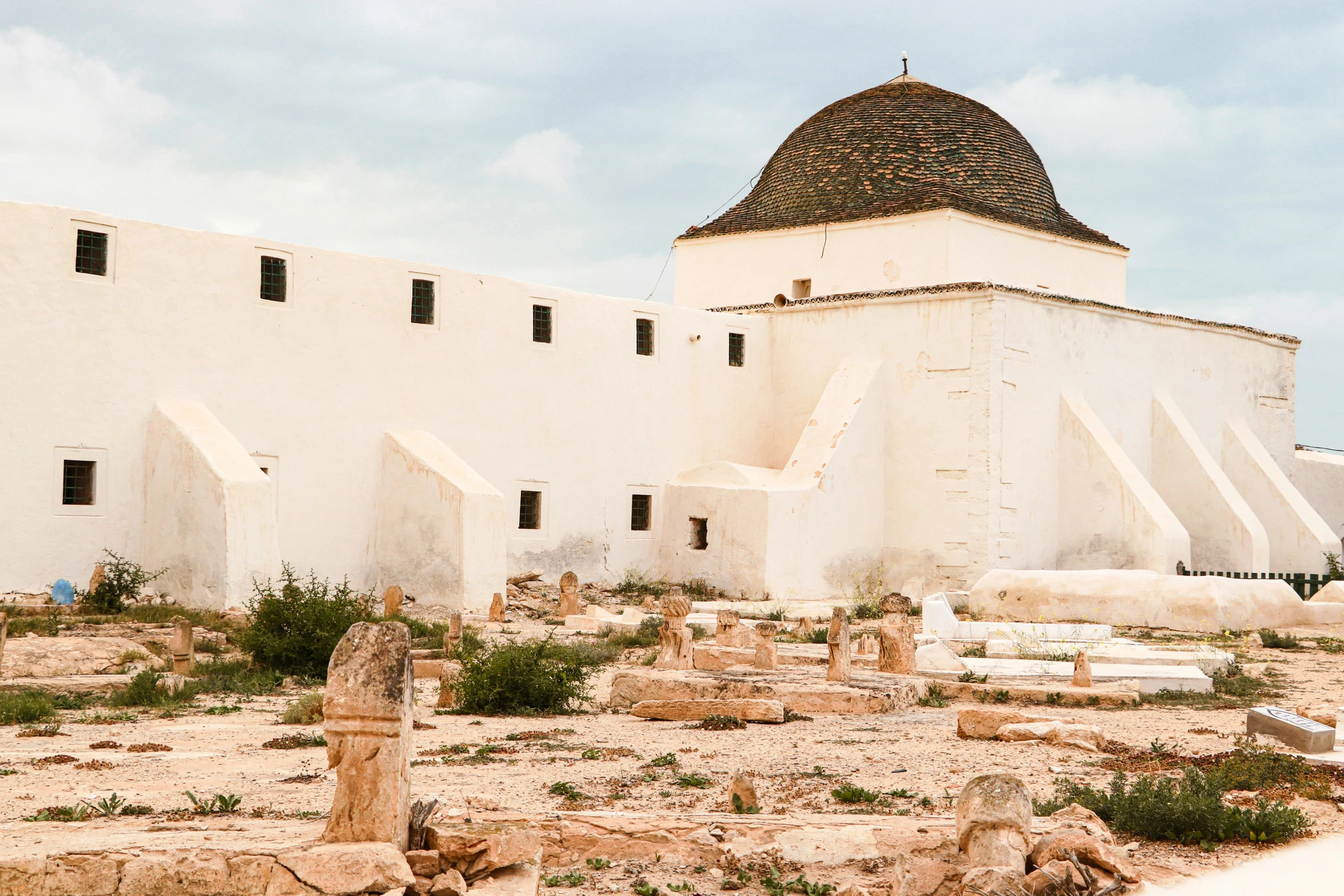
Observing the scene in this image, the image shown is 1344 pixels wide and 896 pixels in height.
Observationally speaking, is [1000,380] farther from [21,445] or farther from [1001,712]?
[21,445]

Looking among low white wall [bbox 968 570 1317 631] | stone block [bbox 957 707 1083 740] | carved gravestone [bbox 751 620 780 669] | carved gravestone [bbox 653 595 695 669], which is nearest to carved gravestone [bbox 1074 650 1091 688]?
stone block [bbox 957 707 1083 740]

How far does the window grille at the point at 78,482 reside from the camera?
16656 millimetres

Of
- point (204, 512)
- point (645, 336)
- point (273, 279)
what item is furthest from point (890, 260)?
point (204, 512)

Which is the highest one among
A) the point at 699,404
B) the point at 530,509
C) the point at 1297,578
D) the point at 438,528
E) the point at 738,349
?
the point at 738,349

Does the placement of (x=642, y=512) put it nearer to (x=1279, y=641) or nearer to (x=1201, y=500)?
(x=1201, y=500)

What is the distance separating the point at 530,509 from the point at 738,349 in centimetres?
554

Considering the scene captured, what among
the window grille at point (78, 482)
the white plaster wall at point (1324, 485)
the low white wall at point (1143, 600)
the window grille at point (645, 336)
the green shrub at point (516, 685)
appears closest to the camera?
the green shrub at point (516, 685)

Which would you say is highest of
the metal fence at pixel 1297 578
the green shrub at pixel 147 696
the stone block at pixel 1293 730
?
the metal fence at pixel 1297 578

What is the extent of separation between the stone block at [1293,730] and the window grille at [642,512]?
14.3 meters

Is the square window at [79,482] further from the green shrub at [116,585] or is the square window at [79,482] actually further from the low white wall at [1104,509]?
the low white wall at [1104,509]

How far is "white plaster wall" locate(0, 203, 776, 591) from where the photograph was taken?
16344 millimetres

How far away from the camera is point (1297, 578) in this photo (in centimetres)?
2158

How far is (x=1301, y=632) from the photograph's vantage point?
1730 centimetres

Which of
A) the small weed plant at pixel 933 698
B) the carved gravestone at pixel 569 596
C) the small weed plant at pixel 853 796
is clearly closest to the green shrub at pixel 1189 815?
the small weed plant at pixel 853 796
